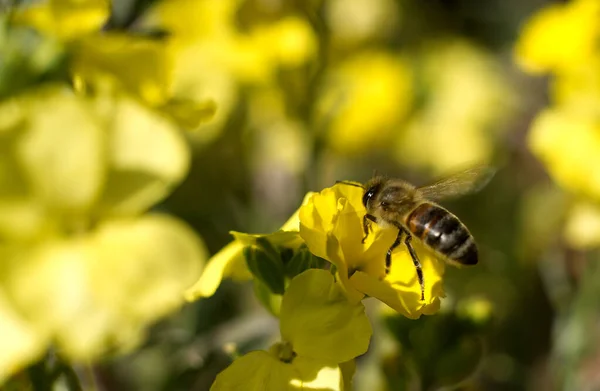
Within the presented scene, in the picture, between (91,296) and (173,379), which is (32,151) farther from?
(173,379)

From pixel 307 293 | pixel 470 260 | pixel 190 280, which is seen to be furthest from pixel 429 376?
pixel 190 280

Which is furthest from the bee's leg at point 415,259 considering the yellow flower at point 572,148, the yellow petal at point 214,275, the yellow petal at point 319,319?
the yellow flower at point 572,148

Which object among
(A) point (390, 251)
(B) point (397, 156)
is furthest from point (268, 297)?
(B) point (397, 156)

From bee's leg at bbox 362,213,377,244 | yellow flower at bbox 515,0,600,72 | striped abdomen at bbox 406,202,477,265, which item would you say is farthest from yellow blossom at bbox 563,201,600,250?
bee's leg at bbox 362,213,377,244

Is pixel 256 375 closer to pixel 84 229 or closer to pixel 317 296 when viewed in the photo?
pixel 317 296

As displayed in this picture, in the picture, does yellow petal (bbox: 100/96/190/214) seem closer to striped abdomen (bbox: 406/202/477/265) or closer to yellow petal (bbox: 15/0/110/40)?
yellow petal (bbox: 15/0/110/40)

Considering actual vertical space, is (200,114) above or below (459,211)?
above

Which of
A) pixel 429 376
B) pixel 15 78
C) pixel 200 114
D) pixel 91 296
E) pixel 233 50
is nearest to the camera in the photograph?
pixel 91 296
